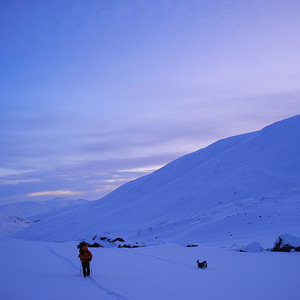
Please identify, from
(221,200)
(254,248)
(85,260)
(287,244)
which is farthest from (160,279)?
(221,200)

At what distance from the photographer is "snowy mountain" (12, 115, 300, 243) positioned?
2405cm

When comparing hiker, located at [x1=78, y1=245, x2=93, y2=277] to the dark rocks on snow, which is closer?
hiker, located at [x1=78, y1=245, x2=93, y2=277]

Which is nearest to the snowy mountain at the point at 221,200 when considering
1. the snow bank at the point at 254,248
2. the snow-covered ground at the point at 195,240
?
the snow-covered ground at the point at 195,240

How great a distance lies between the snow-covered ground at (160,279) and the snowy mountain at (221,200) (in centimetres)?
884

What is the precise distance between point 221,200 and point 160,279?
92.4 feet

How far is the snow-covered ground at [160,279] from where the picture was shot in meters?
7.71

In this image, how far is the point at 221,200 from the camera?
119 ft

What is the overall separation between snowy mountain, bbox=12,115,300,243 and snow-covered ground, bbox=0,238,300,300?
348 inches

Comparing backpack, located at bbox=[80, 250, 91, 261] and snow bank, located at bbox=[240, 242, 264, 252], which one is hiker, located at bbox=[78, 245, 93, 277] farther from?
snow bank, located at bbox=[240, 242, 264, 252]

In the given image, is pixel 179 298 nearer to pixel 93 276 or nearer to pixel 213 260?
pixel 93 276

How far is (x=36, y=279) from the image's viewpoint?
9555mm

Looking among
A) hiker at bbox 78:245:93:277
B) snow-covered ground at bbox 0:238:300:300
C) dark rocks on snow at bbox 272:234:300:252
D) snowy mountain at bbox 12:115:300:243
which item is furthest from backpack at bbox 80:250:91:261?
snowy mountain at bbox 12:115:300:243

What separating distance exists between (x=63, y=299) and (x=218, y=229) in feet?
62.1

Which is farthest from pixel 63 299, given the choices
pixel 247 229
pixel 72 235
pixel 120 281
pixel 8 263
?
pixel 72 235
